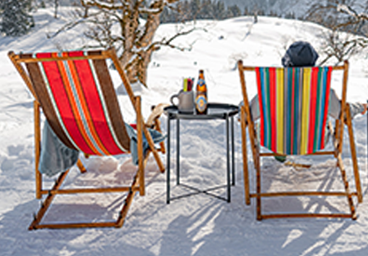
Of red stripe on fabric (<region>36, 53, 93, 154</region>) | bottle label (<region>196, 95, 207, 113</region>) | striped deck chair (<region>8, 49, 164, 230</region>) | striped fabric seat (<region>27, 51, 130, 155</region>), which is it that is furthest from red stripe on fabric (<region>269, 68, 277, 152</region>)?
red stripe on fabric (<region>36, 53, 93, 154</region>)

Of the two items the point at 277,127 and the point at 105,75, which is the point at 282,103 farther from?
the point at 105,75

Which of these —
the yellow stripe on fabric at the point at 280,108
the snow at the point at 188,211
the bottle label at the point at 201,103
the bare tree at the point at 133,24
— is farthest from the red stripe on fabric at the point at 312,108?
the bare tree at the point at 133,24

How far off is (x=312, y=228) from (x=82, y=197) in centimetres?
147

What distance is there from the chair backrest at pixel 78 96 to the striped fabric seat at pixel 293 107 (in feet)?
2.66

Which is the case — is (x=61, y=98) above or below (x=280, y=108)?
above

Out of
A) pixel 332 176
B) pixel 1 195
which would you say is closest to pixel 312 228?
pixel 332 176

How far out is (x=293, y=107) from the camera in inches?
86.1

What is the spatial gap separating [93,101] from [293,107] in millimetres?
1131

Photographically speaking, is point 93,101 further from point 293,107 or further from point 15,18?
point 15,18

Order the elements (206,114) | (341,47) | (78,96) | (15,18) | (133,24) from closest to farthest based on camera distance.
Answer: (78,96) < (206,114) < (133,24) < (341,47) < (15,18)

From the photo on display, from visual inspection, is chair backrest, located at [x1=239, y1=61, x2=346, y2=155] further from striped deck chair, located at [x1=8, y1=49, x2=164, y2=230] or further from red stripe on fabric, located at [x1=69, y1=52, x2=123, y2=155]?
red stripe on fabric, located at [x1=69, y1=52, x2=123, y2=155]

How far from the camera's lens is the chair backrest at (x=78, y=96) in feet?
6.60

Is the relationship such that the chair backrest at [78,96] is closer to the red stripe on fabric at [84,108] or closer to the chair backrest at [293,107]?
the red stripe on fabric at [84,108]

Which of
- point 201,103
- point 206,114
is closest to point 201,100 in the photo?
point 201,103
